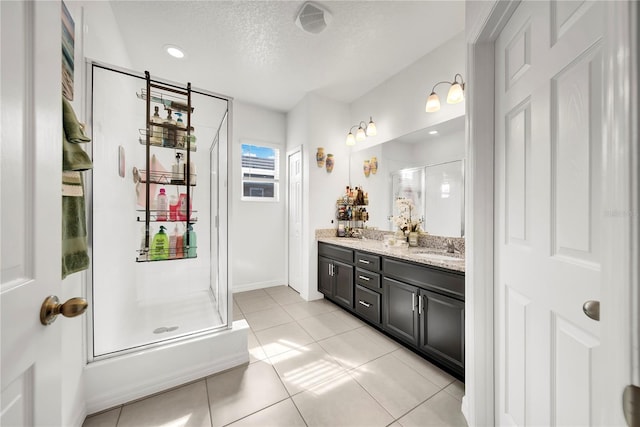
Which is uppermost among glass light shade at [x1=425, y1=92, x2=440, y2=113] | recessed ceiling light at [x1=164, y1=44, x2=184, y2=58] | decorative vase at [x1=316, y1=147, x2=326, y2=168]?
recessed ceiling light at [x1=164, y1=44, x2=184, y2=58]

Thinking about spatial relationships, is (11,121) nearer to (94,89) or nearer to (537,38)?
(94,89)

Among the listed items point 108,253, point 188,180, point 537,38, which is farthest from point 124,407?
point 537,38

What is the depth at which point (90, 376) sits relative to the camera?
1388 mm

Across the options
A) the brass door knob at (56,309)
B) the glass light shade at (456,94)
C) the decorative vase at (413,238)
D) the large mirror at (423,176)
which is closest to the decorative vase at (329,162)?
the large mirror at (423,176)

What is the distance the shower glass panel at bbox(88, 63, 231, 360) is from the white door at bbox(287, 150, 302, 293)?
1.26 m

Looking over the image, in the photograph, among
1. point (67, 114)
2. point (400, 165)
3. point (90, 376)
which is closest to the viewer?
point (67, 114)

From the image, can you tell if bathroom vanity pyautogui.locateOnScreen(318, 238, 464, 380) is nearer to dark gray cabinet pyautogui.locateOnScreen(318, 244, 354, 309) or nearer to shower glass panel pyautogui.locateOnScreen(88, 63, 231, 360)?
dark gray cabinet pyautogui.locateOnScreen(318, 244, 354, 309)

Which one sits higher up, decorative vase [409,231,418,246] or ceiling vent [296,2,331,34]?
ceiling vent [296,2,331,34]

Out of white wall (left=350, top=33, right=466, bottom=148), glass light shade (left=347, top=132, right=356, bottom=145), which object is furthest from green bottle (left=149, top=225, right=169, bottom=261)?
white wall (left=350, top=33, right=466, bottom=148)

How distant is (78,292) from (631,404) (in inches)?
79.7

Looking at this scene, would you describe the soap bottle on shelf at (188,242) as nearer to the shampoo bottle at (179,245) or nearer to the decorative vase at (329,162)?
the shampoo bottle at (179,245)

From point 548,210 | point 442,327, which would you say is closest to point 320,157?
point 442,327

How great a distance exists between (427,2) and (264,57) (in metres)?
1.56

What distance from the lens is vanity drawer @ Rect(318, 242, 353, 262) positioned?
271 cm
